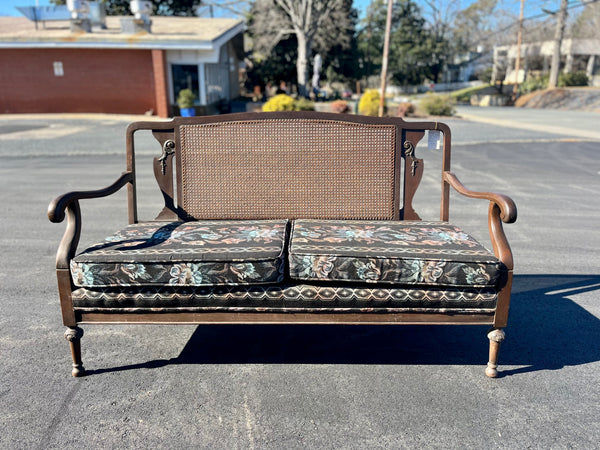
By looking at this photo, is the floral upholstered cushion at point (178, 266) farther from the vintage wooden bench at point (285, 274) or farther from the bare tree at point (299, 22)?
the bare tree at point (299, 22)

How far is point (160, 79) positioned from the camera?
2117 centimetres

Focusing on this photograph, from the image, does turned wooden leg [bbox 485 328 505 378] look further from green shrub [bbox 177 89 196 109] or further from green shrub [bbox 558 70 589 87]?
green shrub [bbox 558 70 589 87]

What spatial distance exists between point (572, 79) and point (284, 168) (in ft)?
140

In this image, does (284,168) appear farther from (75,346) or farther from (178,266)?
(75,346)

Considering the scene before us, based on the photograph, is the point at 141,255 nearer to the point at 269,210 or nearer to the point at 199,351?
the point at 199,351

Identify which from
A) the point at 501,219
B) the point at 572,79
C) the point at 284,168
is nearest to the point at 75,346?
the point at 284,168

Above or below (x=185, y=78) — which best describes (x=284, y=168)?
below

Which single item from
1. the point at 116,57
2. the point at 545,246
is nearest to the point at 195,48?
the point at 116,57

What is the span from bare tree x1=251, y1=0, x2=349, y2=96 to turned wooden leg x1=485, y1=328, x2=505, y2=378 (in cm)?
2813

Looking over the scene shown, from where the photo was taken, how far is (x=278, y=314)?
284cm

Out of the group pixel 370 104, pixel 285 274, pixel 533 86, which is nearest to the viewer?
pixel 285 274

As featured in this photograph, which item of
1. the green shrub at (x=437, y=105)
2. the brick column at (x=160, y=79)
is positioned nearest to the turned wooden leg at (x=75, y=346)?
the brick column at (x=160, y=79)

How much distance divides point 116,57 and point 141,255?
21.5 m

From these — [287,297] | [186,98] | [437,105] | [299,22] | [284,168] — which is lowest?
[287,297]
